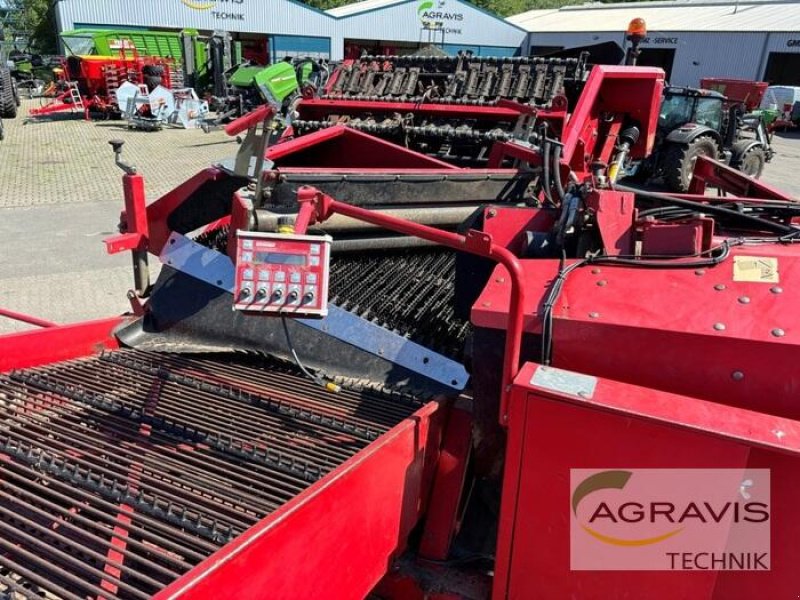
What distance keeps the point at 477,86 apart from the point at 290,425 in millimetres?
3103

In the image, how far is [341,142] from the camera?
3660 mm

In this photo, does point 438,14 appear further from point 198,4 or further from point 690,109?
point 690,109

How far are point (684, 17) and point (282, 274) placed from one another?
3216 centimetres

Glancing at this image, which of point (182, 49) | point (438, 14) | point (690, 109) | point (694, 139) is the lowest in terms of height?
point (694, 139)

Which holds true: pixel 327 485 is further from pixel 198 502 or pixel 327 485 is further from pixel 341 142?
pixel 341 142

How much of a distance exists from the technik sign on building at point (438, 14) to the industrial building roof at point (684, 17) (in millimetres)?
4328

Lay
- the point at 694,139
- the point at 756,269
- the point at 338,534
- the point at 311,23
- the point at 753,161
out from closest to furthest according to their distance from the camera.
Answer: the point at 338,534
the point at 756,269
the point at 694,139
the point at 753,161
the point at 311,23

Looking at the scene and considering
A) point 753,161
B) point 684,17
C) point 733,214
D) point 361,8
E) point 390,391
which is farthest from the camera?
point 361,8

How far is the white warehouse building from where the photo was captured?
24.6 meters

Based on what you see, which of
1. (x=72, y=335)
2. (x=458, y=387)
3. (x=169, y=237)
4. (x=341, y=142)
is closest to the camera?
(x=458, y=387)

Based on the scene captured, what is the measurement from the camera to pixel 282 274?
1.76 metres

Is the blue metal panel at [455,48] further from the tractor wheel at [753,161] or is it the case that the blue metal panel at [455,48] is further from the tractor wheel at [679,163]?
the tractor wheel at [679,163]

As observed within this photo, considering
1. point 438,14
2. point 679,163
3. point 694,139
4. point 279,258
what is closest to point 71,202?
point 279,258

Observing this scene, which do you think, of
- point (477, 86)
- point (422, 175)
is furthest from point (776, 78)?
point (422, 175)
